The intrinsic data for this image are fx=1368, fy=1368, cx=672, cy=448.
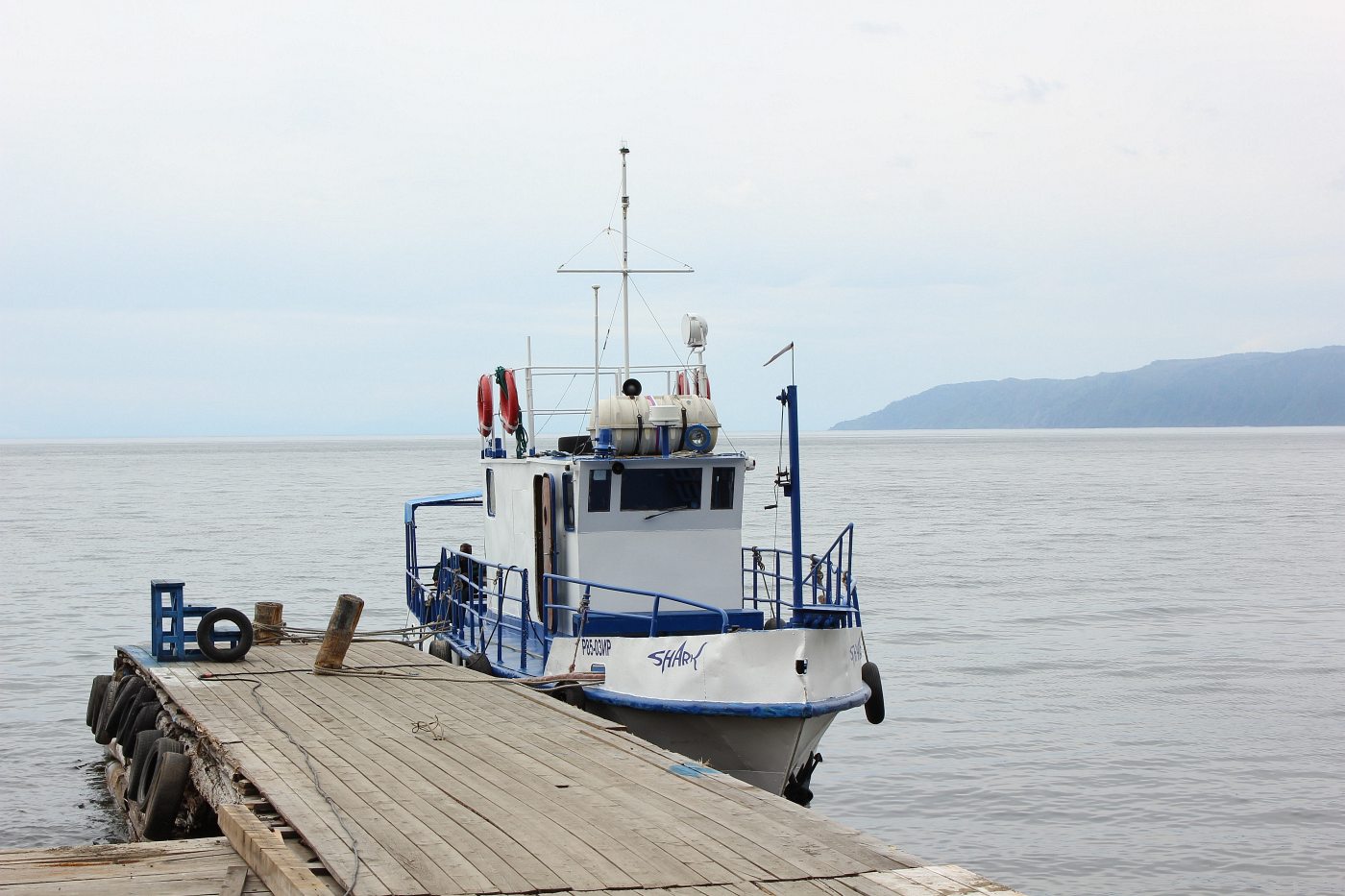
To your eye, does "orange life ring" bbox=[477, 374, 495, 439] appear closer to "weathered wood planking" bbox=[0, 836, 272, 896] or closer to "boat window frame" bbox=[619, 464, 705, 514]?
"boat window frame" bbox=[619, 464, 705, 514]

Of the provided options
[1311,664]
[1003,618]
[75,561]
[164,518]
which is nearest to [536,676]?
[1311,664]

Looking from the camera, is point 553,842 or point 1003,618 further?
point 1003,618

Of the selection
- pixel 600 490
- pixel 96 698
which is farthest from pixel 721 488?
pixel 96 698

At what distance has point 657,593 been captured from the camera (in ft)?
43.9

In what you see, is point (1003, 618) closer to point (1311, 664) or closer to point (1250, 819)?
point (1311, 664)

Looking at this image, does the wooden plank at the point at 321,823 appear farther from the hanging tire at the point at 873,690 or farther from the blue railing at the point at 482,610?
the hanging tire at the point at 873,690

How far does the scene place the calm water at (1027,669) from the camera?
45.8ft

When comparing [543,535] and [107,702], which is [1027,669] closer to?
[543,535]

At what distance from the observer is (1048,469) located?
122m

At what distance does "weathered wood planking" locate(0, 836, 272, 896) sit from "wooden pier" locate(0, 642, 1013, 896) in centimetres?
4

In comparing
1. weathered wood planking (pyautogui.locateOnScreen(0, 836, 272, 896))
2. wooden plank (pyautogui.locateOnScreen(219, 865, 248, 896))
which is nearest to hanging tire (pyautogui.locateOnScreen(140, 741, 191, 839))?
weathered wood planking (pyautogui.locateOnScreen(0, 836, 272, 896))

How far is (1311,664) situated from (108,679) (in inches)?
741

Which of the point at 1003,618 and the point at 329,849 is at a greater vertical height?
the point at 329,849

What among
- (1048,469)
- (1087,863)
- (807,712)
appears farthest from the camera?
(1048,469)
